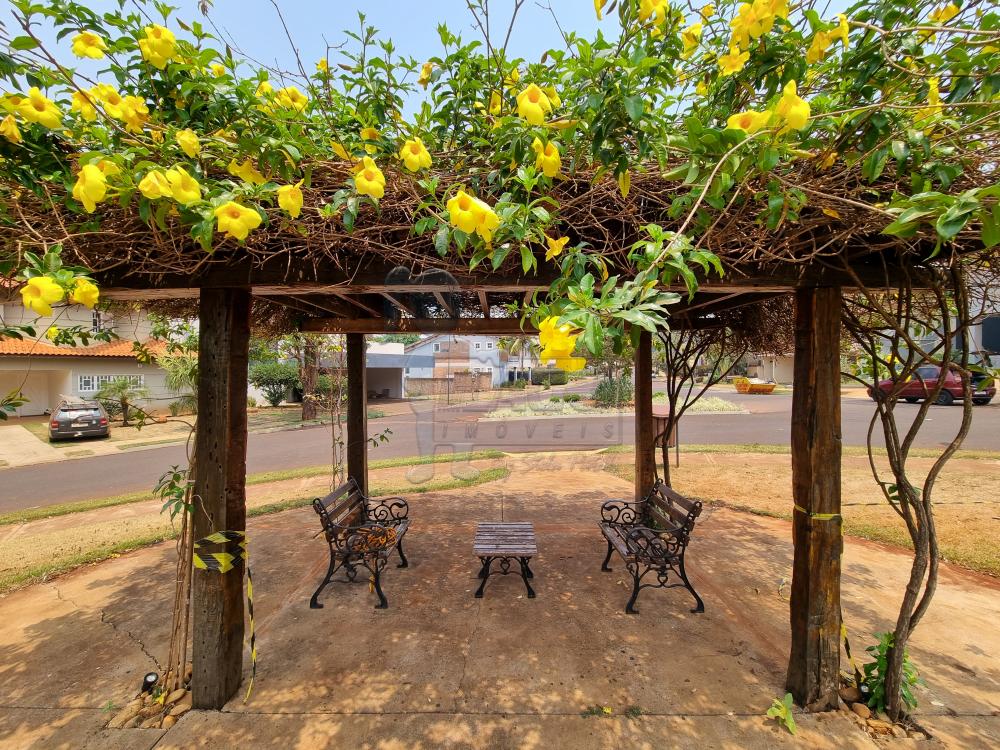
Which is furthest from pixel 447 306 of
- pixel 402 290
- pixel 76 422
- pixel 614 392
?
pixel 614 392

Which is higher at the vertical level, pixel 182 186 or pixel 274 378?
pixel 182 186

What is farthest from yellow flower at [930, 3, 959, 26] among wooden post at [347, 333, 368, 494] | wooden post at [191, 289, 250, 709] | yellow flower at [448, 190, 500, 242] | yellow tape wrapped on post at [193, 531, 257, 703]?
wooden post at [347, 333, 368, 494]

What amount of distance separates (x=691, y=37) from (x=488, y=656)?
3155mm

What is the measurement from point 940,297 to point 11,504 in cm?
1075

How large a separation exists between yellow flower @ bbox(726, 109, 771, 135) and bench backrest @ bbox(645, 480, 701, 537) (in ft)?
8.39

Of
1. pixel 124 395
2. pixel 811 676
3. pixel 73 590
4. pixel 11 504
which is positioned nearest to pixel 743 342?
pixel 811 676

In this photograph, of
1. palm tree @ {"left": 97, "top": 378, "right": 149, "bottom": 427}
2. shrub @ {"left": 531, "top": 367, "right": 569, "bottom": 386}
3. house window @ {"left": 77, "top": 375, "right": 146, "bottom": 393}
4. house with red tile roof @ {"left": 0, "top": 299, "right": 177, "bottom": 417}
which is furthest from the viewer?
house window @ {"left": 77, "top": 375, "right": 146, "bottom": 393}

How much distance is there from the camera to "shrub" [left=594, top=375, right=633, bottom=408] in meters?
18.7

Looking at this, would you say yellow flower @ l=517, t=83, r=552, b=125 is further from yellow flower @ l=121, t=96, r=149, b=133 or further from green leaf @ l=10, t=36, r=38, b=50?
green leaf @ l=10, t=36, r=38, b=50

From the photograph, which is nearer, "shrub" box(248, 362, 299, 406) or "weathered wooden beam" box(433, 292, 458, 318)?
"weathered wooden beam" box(433, 292, 458, 318)

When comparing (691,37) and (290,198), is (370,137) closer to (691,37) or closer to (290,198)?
(290,198)

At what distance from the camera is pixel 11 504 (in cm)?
680

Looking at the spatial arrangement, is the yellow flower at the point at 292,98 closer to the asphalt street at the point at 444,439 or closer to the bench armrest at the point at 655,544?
the bench armrest at the point at 655,544

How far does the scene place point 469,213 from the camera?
1170 mm
